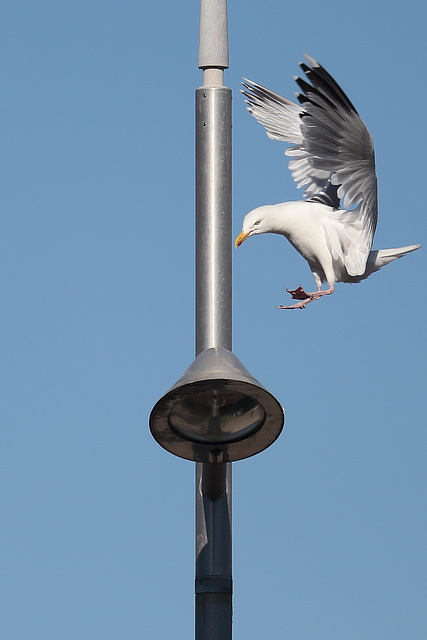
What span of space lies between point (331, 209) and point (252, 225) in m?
1.00

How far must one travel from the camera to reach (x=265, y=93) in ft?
36.6

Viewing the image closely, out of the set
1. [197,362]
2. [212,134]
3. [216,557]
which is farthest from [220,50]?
[216,557]

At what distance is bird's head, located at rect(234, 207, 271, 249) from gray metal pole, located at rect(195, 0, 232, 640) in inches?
63.3

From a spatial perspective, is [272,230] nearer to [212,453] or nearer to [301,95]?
[301,95]

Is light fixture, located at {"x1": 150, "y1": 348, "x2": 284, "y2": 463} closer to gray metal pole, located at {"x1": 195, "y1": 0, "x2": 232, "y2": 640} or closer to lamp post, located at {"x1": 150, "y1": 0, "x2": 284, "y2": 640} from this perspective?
lamp post, located at {"x1": 150, "y1": 0, "x2": 284, "y2": 640}

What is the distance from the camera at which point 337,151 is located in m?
9.18

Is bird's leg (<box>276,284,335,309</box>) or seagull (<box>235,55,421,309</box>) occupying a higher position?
seagull (<box>235,55,421,309</box>)

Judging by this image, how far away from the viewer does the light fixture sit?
507cm

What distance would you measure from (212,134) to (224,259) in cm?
78

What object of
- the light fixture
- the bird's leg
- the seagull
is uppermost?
the seagull

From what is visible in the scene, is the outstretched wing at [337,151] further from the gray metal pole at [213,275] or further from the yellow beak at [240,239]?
the gray metal pole at [213,275]

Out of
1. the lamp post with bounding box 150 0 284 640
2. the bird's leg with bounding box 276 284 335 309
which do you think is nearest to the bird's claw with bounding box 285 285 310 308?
the bird's leg with bounding box 276 284 335 309

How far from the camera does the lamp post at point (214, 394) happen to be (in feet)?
17.0

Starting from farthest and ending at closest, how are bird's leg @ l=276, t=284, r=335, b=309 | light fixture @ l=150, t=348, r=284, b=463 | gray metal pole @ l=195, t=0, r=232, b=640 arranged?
1. bird's leg @ l=276, t=284, r=335, b=309
2. gray metal pole @ l=195, t=0, r=232, b=640
3. light fixture @ l=150, t=348, r=284, b=463
